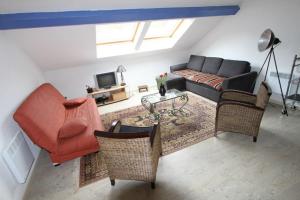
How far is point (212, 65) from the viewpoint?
177 inches

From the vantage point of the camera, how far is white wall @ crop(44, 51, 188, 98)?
14.3 ft

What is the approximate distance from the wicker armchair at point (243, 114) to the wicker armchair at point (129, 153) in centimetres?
117

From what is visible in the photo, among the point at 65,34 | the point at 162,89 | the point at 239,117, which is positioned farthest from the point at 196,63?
the point at 65,34

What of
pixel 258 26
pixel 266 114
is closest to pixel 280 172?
pixel 266 114

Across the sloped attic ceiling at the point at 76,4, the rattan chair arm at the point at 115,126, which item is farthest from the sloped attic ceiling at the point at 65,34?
the rattan chair arm at the point at 115,126

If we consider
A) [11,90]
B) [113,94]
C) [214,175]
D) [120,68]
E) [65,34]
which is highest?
[65,34]

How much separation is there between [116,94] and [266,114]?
10.8 ft

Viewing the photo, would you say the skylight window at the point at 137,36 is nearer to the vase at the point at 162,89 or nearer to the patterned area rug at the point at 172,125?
the vase at the point at 162,89

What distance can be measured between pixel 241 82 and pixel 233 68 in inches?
21.1

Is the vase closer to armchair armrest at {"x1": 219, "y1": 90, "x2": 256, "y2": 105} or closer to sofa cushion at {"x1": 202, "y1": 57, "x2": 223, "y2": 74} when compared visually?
armchair armrest at {"x1": 219, "y1": 90, "x2": 256, "y2": 105}

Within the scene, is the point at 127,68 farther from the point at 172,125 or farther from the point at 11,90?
the point at 11,90

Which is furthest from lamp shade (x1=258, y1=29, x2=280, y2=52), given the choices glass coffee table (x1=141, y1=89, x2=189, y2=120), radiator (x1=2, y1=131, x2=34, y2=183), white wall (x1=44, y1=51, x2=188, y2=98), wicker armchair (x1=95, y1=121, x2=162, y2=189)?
radiator (x1=2, y1=131, x2=34, y2=183)

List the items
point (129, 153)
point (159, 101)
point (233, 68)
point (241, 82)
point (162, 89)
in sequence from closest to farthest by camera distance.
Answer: point (129, 153)
point (159, 101)
point (162, 89)
point (241, 82)
point (233, 68)

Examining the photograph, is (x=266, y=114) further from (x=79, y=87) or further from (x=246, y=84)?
(x=79, y=87)
